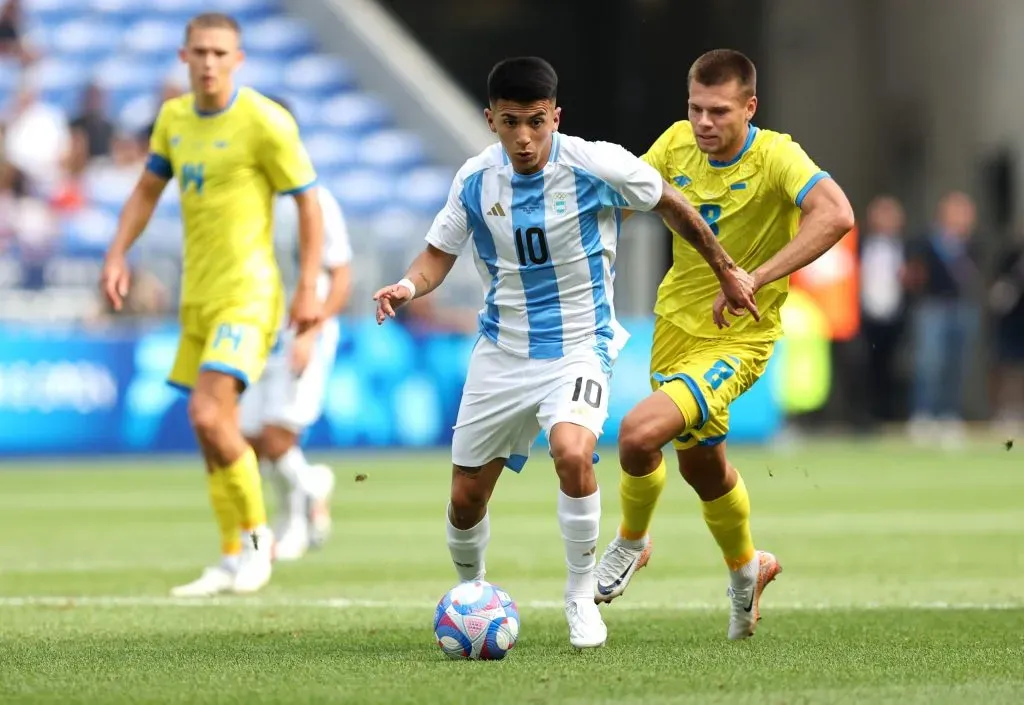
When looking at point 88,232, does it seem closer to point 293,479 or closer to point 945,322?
point 945,322

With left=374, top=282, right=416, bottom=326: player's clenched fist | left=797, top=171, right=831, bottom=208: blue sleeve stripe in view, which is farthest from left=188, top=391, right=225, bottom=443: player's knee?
left=797, top=171, right=831, bottom=208: blue sleeve stripe

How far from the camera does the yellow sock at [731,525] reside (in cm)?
704

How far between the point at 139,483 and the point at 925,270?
29.2 ft

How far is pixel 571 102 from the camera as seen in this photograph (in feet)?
76.9

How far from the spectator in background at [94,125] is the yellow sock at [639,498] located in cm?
1371

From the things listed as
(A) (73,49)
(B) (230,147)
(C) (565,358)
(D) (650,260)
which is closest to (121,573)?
(B) (230,147)

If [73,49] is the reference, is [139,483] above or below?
below

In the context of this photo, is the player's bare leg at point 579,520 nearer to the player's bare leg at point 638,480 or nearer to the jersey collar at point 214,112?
the player's bare leg at point 638,480

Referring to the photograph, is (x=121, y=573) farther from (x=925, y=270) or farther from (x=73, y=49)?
(x=73, y=49)

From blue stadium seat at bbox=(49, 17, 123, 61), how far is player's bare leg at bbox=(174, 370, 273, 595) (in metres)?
14.7

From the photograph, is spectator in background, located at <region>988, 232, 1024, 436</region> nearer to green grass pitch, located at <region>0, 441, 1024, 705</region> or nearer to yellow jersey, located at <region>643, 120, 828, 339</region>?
green grass pitch, located at <region>0, 441, 1024, 705</region>

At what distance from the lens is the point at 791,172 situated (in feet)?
22.7

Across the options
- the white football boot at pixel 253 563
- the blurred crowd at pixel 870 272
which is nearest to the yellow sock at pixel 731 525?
the white football boot at pixel 253 563

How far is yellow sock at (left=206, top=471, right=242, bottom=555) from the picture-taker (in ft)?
28.2
